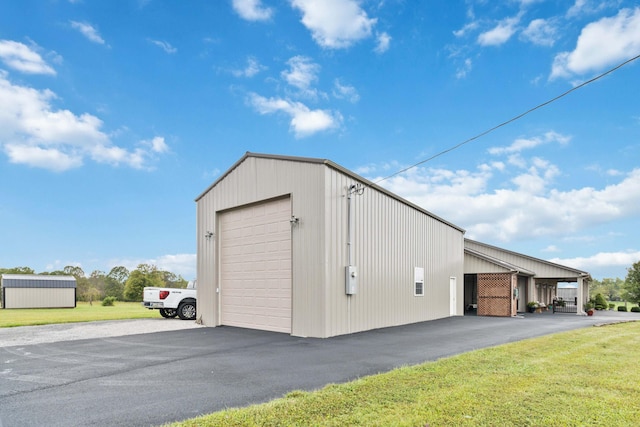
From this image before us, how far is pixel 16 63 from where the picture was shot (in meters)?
13.7

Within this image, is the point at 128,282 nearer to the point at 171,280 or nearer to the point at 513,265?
the point at 171,280

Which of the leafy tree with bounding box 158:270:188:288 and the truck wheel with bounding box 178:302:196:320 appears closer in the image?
the truck wheel with bounding box 178:302:196:320

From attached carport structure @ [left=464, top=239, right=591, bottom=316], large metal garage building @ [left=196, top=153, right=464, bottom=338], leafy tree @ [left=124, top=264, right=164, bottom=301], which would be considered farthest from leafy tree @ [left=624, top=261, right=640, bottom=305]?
leafy tree @ [left=124, top=264, right=164, bottom=301]

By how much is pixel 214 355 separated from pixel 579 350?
723cm

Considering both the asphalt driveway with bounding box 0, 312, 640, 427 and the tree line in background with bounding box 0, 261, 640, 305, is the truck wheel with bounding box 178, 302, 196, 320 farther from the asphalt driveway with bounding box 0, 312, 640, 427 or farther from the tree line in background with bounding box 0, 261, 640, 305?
the tree line in background with bounding box 0, 261, 640, 305

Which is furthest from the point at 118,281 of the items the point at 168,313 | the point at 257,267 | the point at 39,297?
the point at 257,267

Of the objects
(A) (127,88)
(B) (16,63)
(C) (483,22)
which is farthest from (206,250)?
(C) (483,22)

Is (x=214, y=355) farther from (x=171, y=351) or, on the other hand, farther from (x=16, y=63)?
(x=16, y=63)

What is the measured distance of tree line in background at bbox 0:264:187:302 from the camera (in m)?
42.6

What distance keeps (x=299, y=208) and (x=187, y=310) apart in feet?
26.1

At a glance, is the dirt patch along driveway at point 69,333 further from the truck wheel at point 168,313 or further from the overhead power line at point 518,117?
the overhead power line at point 518,117

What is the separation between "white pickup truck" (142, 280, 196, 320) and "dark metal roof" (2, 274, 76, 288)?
26.4 meters

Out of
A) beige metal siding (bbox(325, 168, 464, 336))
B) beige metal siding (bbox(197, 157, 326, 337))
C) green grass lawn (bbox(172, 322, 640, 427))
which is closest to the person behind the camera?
green grass lawn (bbox(172, 322, 640, 427))

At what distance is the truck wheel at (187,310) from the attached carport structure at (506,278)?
44.4 feet
